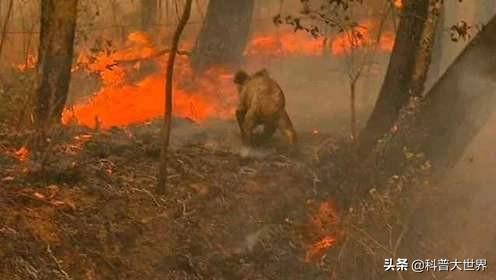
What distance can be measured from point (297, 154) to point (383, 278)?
202 cm

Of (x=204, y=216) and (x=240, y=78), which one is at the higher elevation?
(x=240, y=78)

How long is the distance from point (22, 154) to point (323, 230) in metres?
3.29

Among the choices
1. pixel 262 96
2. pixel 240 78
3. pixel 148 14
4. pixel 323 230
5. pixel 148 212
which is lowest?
Result: pixel 323 230

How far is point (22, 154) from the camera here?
20.8ft

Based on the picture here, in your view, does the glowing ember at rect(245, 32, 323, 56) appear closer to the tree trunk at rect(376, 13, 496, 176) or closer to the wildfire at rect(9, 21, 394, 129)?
the wildfire at rect(9, 21, 394, 129)

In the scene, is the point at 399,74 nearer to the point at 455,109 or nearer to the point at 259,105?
the point at 455,109

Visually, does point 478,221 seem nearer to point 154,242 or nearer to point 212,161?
point 212,161

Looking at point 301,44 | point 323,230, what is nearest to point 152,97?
point 301,44

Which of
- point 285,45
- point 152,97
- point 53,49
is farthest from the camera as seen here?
point 285,45

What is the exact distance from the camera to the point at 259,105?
Answer: 7.73 metres

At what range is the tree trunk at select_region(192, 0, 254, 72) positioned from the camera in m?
13.7

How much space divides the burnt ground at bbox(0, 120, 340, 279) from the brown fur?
0.28 m

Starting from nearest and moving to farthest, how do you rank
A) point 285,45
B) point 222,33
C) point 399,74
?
point 399,74, point 222,33, point 285,45

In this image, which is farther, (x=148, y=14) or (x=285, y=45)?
(x=285, y=45)
